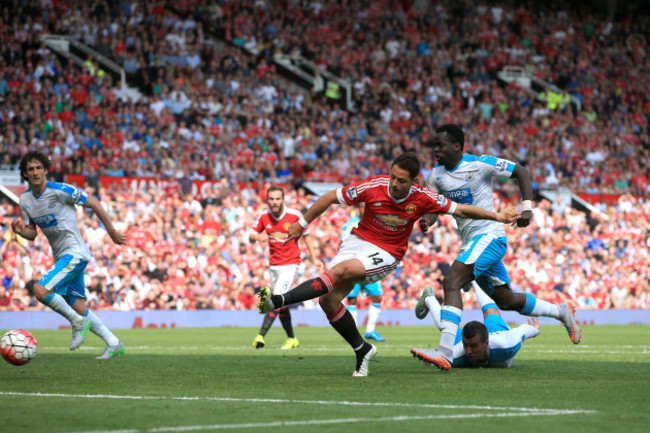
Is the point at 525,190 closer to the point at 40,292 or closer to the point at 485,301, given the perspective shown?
the point at 485,301

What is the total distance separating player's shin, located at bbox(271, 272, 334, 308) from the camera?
31.3 feet

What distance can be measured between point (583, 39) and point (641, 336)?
25.0 meters

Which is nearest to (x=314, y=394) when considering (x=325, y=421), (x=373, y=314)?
(x=325, y=421)

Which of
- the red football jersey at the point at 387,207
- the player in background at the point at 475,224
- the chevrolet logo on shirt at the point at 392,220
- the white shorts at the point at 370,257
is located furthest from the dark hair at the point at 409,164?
the player in background at the point at 475,224

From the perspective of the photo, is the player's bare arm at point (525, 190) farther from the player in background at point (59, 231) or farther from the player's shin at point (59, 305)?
the player's shin at point (59, 305)

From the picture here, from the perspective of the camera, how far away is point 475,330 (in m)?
10.9

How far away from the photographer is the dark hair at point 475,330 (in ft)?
35.5

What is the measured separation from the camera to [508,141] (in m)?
35.3

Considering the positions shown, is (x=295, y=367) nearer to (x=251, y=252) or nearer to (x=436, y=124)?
(x=251, y=252)

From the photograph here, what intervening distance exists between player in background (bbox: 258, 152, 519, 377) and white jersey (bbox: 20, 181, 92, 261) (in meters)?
4.15

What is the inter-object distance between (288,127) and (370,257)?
2158 centimetres

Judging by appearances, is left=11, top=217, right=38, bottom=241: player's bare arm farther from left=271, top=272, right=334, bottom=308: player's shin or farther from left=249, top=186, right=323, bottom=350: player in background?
left=271, top=272, right=334, bottom=308: player's shin

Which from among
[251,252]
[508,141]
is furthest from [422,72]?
[251,252]

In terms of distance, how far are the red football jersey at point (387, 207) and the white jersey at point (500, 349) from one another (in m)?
1.71
